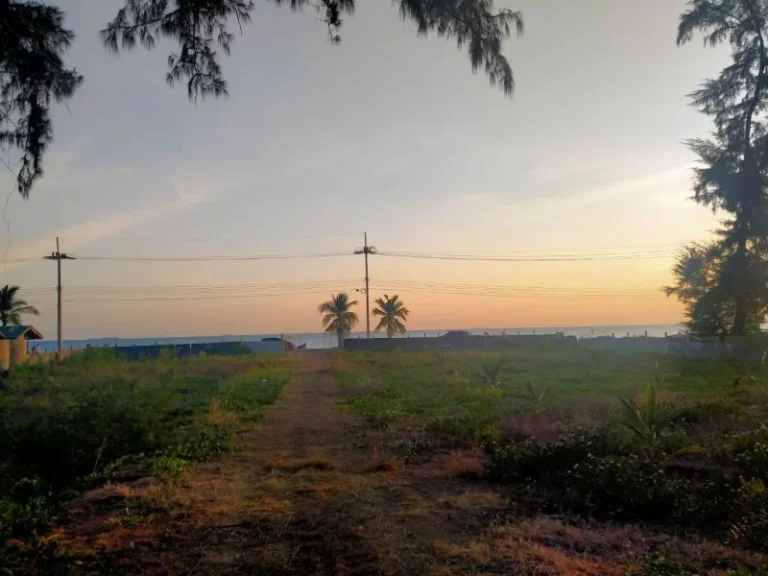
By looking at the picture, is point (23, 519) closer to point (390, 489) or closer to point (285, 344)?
point (390, 489)

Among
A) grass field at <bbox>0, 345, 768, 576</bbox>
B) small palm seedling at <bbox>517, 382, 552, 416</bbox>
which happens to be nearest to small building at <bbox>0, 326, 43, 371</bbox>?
grass field at <bbox>0, 345, 768, 576</bbox>

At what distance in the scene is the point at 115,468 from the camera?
7.98 m

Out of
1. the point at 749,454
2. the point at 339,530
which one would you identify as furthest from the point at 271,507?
the point at 749,454

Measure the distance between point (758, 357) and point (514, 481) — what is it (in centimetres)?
2006

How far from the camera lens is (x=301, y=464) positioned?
7863mm

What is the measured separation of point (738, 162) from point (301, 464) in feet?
77.8

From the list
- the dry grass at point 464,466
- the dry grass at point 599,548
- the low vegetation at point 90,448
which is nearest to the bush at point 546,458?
the dry grass at point 464,466

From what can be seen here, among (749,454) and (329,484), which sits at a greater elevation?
(749,454)

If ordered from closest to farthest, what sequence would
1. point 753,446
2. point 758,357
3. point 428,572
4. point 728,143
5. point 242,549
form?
point 428,572 → point 242,549 → point 753,446 → point 758,357 → point 728,143

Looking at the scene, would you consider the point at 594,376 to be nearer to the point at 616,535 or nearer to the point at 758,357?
the point at 758,357

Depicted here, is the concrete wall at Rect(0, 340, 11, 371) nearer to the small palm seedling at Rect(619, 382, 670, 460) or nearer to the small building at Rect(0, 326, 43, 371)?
the small building at Rect(0, 326, 43, 371)

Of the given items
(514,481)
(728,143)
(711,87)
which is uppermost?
(711,87)

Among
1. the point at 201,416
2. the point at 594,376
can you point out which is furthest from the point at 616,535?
→ the point at 594,376

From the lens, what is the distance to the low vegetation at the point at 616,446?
215 inches
